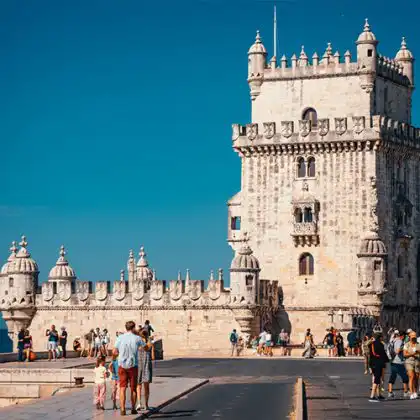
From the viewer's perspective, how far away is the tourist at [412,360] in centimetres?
3916

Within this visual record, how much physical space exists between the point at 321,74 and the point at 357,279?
12.5 meters

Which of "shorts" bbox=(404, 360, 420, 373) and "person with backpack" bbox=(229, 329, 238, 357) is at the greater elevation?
"person with backpack" bbox=(229, 329, 238, 357)

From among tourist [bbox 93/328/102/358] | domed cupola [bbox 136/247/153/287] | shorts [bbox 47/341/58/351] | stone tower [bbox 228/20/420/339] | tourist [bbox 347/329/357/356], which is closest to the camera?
shorts [bbox 47/341/58/351]

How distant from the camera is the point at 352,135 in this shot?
80250 millimetres

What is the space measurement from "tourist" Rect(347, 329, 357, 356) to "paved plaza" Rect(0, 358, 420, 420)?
14.5 m

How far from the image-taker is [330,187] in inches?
3174

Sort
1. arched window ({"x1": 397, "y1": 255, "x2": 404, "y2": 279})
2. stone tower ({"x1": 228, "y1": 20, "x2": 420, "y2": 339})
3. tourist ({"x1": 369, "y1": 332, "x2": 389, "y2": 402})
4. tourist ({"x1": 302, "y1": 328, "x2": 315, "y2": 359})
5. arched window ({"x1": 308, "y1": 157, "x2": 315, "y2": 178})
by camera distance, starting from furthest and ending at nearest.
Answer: arched window ({"x1": 397, "y1": 255, "x2": 404, "y2": 279}), arched window ({"x1": 308, "y1": 157, "x2": 315, "y2": 178}), stone tower ({"x1": 228, "y1": 20, "x2": 420, "y2": 339}), tourist ({"x1": 302, "y1": 328, "x2": 315, "y2": 359}), tourist ({"x1": 369, "y1": 332, "x2": 389, "y2": 402})

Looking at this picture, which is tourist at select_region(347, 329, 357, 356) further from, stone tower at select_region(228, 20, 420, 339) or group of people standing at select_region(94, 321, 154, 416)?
group of people standing at select_region(94, 321, 154, 416)

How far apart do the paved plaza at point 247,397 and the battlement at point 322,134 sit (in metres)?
24.5

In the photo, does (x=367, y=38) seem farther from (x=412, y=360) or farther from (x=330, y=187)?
(x=412, y=360)

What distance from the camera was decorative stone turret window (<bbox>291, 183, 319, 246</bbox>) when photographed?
8038 cm

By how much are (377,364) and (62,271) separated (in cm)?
5000

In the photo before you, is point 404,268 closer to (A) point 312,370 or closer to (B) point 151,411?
(A) point 312,370

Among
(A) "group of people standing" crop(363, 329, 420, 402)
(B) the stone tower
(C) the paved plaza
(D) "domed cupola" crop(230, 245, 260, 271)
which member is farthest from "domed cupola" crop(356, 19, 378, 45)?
(A) "group of people standing" crop(363, 329, 420, 402)
